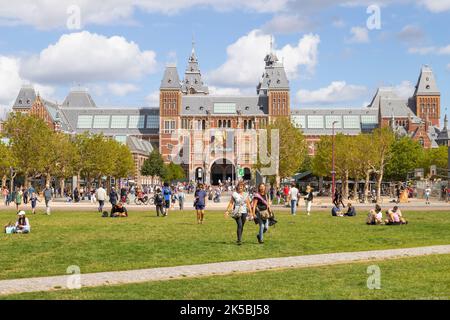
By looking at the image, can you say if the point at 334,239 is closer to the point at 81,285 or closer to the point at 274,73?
the point at 81,285

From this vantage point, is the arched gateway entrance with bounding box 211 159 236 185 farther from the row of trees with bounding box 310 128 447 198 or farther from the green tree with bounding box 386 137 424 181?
the green tree with bounding box 386 137 424 181

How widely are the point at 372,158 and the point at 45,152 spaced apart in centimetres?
3282

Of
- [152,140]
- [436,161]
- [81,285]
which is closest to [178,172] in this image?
[152,140]

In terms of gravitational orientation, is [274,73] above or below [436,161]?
above

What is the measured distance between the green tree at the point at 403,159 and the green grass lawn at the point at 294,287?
7591 centimetres

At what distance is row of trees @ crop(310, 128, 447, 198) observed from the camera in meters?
67.8

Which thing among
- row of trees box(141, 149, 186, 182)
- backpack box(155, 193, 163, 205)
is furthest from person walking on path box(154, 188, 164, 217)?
row of trees box(141, 149, 186, 182)

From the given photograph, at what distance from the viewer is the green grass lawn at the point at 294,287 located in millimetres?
11438

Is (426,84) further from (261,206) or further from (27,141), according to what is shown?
(261,206)

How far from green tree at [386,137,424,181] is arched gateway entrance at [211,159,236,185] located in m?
52.9

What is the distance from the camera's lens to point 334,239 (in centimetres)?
2134

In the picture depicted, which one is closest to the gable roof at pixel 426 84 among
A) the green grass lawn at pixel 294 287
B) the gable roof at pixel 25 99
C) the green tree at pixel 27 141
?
the gable roof at pixel 25 99

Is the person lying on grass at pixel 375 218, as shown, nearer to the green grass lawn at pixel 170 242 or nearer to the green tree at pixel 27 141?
the green grass lawn at pixel 170 242
